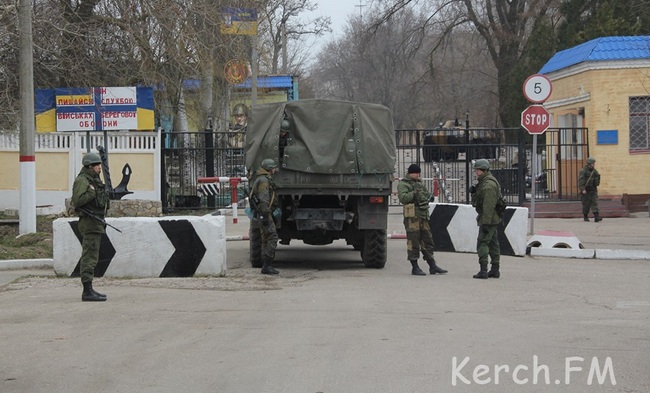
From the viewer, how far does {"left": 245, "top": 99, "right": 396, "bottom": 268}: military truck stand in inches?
544

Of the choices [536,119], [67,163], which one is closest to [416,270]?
[536,119]

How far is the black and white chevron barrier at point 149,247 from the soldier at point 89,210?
1920 millimetres

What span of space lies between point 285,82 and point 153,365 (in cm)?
3849

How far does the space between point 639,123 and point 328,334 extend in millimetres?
A: 19795

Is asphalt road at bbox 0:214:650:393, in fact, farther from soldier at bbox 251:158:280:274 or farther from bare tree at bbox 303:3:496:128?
bare tree at bbox 303:3:496:128

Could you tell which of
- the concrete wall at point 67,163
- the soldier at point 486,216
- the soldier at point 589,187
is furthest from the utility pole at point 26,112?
the soldier at point 589,187

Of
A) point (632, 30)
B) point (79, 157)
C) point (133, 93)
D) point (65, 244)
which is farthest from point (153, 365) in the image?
point (632, 30)

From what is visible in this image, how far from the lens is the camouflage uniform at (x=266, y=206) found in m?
13.2

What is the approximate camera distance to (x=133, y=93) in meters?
20.4

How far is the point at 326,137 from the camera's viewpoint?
14180mm

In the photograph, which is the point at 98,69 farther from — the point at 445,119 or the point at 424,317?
the point at 445,119

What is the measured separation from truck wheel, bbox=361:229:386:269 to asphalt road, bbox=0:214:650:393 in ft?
2.53

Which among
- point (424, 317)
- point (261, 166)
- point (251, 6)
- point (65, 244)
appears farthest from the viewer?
point (251, 6)

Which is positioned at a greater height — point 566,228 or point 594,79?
point 594,79
